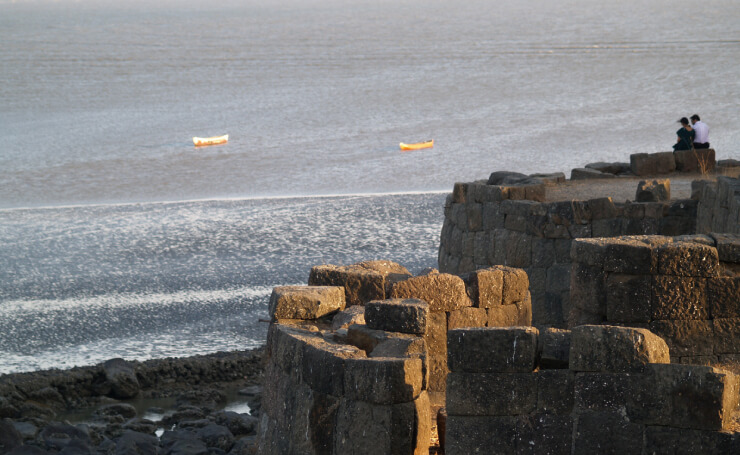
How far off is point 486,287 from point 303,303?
5.84 ft

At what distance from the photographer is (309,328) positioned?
28.0ft

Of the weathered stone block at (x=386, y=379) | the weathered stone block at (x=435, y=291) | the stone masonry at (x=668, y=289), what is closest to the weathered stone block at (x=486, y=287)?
the weathered stone block at (x=435, y=291)

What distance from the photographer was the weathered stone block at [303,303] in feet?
28.7

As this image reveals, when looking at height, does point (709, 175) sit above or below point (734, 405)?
above

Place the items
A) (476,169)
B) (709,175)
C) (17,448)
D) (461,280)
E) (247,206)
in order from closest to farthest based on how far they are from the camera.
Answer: (461,280), (17,448), (709,175), (247,206), (476,169)

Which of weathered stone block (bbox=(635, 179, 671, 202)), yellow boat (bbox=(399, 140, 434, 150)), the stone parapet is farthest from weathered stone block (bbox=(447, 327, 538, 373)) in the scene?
yellow boat (bbox=(399, 140, 434, 150))

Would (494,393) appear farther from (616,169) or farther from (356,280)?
(616,169)

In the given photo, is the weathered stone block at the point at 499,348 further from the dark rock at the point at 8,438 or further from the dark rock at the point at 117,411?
the dark rock at the point at 117,411

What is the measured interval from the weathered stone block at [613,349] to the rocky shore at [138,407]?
250 inches

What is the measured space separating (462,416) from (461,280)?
2486 mm

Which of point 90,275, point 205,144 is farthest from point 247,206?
point 205,144

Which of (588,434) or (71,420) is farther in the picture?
(71,420)

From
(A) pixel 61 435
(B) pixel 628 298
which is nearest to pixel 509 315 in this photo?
(B) pixel 628 298

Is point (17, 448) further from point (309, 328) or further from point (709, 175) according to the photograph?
point (709, 175)
